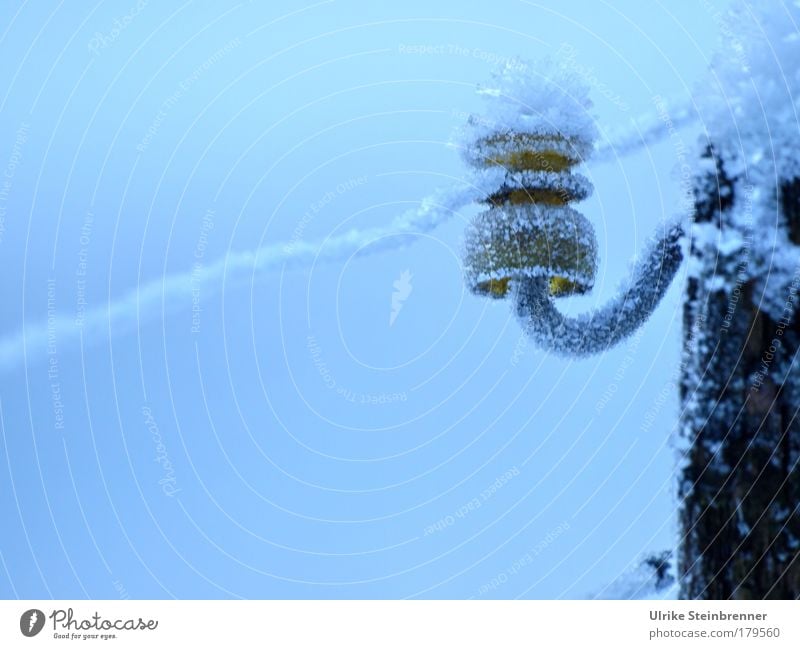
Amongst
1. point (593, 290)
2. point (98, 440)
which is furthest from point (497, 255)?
point (98, 440)

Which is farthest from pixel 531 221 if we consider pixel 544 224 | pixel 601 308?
pixel 601 308

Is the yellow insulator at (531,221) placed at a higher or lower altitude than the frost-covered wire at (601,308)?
higher

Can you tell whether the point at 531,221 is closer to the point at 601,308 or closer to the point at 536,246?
the point at 536,246

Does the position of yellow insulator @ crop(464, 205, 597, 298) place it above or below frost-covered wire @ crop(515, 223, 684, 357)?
above

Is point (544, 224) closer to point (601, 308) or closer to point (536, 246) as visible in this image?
point (536, 246)

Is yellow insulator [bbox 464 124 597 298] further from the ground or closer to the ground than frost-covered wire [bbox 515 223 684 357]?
further from the ground

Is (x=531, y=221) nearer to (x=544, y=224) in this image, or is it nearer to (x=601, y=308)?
(x=544, y=224)

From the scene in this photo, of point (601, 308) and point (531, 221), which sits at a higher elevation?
point (531, 221)

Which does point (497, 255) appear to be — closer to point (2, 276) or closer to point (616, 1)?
point (616, 1)

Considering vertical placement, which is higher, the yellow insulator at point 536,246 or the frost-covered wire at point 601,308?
the yellow insulator at point 536,246

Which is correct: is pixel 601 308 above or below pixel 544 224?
below
